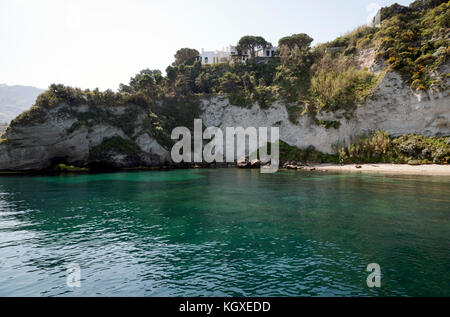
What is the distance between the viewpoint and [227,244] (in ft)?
52.2

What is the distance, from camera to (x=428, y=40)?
206 ft

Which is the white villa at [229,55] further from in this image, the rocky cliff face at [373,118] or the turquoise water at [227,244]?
the turquoise water at [227,244]

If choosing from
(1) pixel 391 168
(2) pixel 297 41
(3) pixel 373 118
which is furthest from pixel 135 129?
(2) pixel 297 41

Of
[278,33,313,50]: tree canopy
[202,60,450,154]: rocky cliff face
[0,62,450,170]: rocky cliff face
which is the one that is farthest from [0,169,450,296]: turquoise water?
[278,33,313,50]: tree canopy

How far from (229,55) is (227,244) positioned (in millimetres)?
100497

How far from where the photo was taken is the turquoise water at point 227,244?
11102 mm

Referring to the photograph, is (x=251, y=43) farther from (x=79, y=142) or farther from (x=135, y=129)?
(x=79, y=142)

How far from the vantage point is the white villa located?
99188 mm

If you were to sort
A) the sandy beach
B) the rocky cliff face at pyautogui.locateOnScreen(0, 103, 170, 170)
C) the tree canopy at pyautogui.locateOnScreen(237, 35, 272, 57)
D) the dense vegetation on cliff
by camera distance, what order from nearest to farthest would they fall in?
the sandy beach < the rocky cliff face at pyautogui.locateOnScreen(0, 103, 170, 170) < the dense vegetation on cliff < the tree canopy at pyautogui.locateOnScreen(237, 35, 272, 57)

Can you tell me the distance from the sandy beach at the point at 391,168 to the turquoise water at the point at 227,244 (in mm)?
22013

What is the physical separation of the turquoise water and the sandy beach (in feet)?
72.2

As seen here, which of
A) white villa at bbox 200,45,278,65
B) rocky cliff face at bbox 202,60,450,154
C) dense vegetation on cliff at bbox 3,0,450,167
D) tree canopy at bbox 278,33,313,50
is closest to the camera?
rocky cliff face at bbox 202,60,450,154

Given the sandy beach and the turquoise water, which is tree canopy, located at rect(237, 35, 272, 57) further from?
the turquoise water
